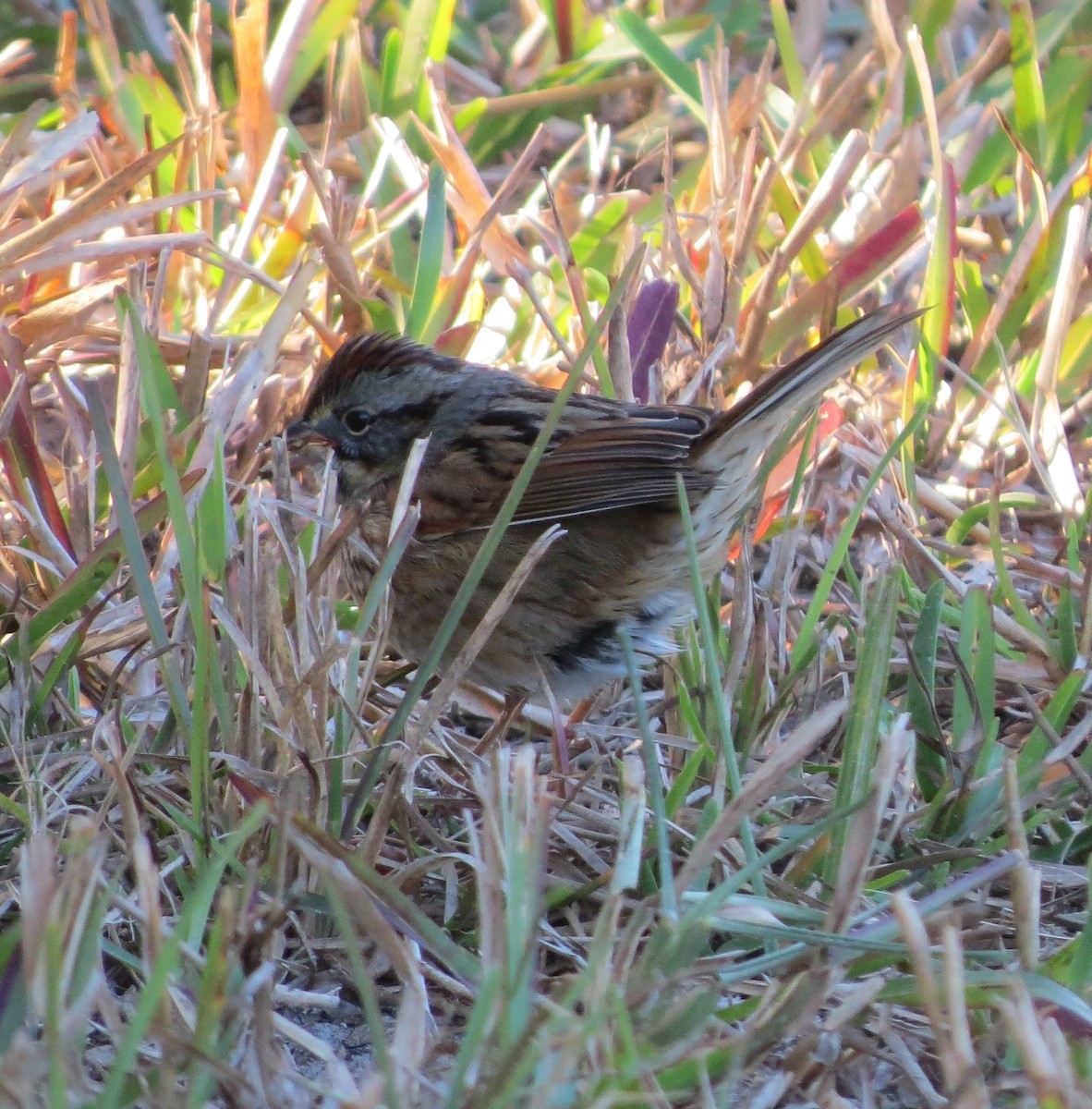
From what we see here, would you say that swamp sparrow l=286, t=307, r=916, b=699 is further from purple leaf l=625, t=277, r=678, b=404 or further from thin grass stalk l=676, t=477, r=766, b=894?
thin grass stalk l=676, t=477, r=766, b=894

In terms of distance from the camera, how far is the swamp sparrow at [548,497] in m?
2.98

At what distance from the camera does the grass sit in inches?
64.3

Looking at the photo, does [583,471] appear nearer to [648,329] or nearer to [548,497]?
[548,497]

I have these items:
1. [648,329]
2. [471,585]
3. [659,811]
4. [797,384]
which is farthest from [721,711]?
[648,329]

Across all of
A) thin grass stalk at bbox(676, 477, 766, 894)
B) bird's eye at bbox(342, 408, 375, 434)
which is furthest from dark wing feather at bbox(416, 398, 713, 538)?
thin grass stalk at bbox(676, 477, 766, 894)

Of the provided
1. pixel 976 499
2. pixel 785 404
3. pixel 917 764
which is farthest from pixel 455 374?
pixel 917 764

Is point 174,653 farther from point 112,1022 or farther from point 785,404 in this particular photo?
point 785,404

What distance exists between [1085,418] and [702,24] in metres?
1.88

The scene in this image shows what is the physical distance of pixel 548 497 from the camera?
311cm

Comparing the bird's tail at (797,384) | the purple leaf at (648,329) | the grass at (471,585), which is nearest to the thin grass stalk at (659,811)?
the grass at (471,585)

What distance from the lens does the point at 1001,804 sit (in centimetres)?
225

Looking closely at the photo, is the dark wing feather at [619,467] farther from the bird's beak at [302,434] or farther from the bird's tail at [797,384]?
the bird's beak at [302,434]

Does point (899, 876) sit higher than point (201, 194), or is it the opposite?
point (201, 194)

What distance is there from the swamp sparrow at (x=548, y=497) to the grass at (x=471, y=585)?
0.13 m
